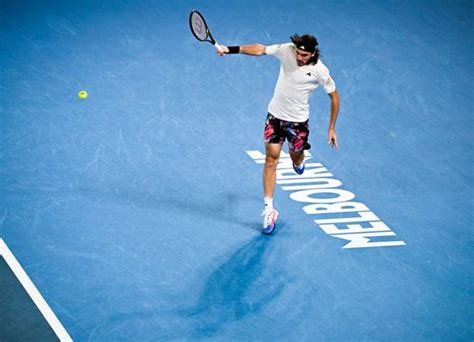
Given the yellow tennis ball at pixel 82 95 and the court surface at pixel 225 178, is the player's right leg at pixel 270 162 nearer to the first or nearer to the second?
the court surface at pixel 225 178

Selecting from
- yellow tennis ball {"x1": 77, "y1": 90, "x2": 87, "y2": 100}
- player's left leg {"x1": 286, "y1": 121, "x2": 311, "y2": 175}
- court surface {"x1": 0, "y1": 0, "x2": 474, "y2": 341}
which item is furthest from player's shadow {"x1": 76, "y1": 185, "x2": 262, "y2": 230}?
yellow tennis ball {"x1": 77, "y1": 90, "x2": 87, "y2": 100}

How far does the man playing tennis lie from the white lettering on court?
61 centimetres

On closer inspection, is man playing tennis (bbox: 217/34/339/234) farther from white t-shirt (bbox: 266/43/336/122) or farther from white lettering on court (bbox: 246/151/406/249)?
white lettering on court (bbox: 246/151/406/249)

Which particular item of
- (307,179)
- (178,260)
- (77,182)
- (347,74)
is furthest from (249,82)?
(178,260)

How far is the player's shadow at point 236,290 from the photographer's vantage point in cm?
751

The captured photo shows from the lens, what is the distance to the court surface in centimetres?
770

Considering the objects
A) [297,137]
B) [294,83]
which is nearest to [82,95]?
[297,137]

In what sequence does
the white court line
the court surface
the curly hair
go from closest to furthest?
the white court line < the court surface < the curly hair

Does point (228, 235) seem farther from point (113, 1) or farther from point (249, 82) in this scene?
point (113, 1)

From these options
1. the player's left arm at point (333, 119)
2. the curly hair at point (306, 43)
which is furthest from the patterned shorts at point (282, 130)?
the curly hair at point (306, 43)

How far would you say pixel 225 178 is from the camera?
387 inches

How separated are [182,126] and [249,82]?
158cm

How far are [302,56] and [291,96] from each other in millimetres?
437

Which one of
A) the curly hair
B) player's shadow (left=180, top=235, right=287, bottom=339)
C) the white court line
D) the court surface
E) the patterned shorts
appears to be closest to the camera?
the white court line
